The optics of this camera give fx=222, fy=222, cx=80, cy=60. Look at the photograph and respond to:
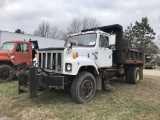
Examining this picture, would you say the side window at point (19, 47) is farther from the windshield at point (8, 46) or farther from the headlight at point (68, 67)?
the headlight at point (68, 67)

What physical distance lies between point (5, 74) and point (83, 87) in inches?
218

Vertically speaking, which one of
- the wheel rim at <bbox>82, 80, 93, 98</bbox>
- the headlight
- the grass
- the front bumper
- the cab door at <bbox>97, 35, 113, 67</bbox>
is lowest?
the grass

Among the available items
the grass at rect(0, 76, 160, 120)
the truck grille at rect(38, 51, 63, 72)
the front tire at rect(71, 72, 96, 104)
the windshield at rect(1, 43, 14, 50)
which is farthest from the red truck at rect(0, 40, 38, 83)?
the front tire at rect(71, 72, 96, 104)

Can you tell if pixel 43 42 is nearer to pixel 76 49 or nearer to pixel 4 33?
pixel 4 33

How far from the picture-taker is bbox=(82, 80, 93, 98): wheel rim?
7.21 metres

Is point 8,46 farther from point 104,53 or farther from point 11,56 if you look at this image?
point 104,53

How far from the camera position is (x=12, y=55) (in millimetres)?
11609

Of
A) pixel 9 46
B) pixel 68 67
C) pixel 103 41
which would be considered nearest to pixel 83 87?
pixel 68 67

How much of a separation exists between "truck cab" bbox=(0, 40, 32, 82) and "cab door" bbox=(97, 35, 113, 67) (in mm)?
4238

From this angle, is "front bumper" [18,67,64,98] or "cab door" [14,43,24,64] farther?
"cab door" [14,43,24,64]

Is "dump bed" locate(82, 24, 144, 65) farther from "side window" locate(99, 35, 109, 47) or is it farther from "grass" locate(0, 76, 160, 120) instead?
"grass" locate(0, 76, 160, 120)

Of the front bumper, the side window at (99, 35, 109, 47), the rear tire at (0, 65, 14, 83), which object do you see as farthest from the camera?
the rear tire at (0, 65, 14, 83)

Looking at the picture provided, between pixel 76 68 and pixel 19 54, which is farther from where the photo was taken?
pixel 19 54

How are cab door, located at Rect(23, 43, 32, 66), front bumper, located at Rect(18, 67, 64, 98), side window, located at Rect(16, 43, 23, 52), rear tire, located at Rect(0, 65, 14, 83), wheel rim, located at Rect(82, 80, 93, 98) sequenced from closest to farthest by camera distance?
front bumper, located at Rect(18, 67, 64, 98) → wheel rim, located at Rect(82, 80, 93, 98) → rear tire, located at Rect(0, 65, 14, 83) → side window, located at Rect(16, 43, 23, 52) → cab door, located at Rect(23, 43, 32, 66)
